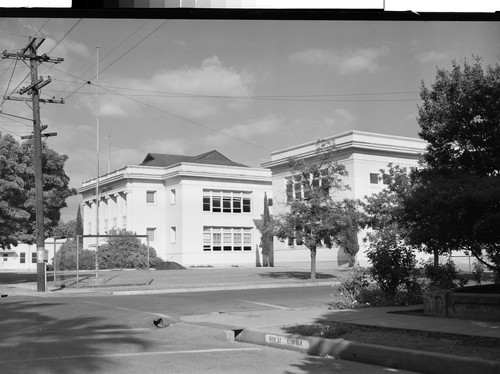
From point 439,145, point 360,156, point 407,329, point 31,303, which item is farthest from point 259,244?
point 407,329

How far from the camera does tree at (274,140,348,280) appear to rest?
2664 centimetres

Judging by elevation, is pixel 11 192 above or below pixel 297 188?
below

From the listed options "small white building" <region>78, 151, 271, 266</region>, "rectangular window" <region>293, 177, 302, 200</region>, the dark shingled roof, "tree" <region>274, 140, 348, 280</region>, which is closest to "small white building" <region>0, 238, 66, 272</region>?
"small white building" <region>78, 151, 271, 266</region>

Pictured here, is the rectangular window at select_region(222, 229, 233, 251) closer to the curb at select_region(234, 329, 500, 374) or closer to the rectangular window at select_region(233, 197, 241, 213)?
the rectangular window at select_region(233, 197, 241, 213)

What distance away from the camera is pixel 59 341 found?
962cm

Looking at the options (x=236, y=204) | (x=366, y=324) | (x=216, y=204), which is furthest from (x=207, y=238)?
(x=366, y=324)

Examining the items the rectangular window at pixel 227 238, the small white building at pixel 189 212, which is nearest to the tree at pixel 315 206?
the small white building at pixel 189 212

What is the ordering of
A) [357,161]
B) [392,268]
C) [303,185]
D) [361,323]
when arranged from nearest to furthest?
1. [361,323]
2. [392,268]
3. [303,185]
4. [357,161]

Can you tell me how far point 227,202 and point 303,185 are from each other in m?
8.72

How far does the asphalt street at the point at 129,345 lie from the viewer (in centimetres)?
763

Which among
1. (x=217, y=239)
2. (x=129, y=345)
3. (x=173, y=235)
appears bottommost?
(x=129, y=345)

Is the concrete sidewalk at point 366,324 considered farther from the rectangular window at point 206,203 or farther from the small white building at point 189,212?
the rectangular window at point 206,203

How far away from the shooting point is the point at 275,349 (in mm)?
9305

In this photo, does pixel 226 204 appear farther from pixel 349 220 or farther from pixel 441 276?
pixel 441 276
